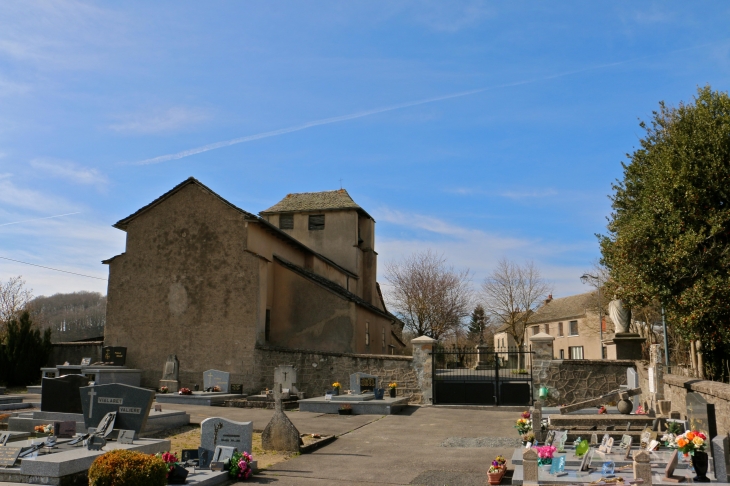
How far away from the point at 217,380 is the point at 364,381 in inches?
244

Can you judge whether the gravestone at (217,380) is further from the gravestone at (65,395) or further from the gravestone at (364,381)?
the gravestone at (65,395)

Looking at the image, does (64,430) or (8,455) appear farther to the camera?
(64,430)

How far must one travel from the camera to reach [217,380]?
24.1m

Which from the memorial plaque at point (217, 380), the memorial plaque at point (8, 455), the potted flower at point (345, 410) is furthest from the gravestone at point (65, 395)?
the memorial plaque at point (217, 380)

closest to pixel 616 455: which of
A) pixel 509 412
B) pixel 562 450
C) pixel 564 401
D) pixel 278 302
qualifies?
pixel 562 450

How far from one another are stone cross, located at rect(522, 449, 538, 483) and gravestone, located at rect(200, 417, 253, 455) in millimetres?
5319

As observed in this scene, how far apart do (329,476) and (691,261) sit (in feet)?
44.3

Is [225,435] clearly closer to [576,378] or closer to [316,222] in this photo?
[576,378]

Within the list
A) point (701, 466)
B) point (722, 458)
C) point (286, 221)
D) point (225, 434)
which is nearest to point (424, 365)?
point (225, 434)

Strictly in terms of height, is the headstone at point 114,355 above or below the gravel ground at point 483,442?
above

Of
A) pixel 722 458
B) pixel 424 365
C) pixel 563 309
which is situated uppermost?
pixel 563 309

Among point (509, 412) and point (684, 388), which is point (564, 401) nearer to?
point (509, 412)

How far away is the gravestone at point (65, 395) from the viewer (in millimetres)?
14812

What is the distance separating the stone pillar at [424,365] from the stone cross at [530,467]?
47.8 feet
